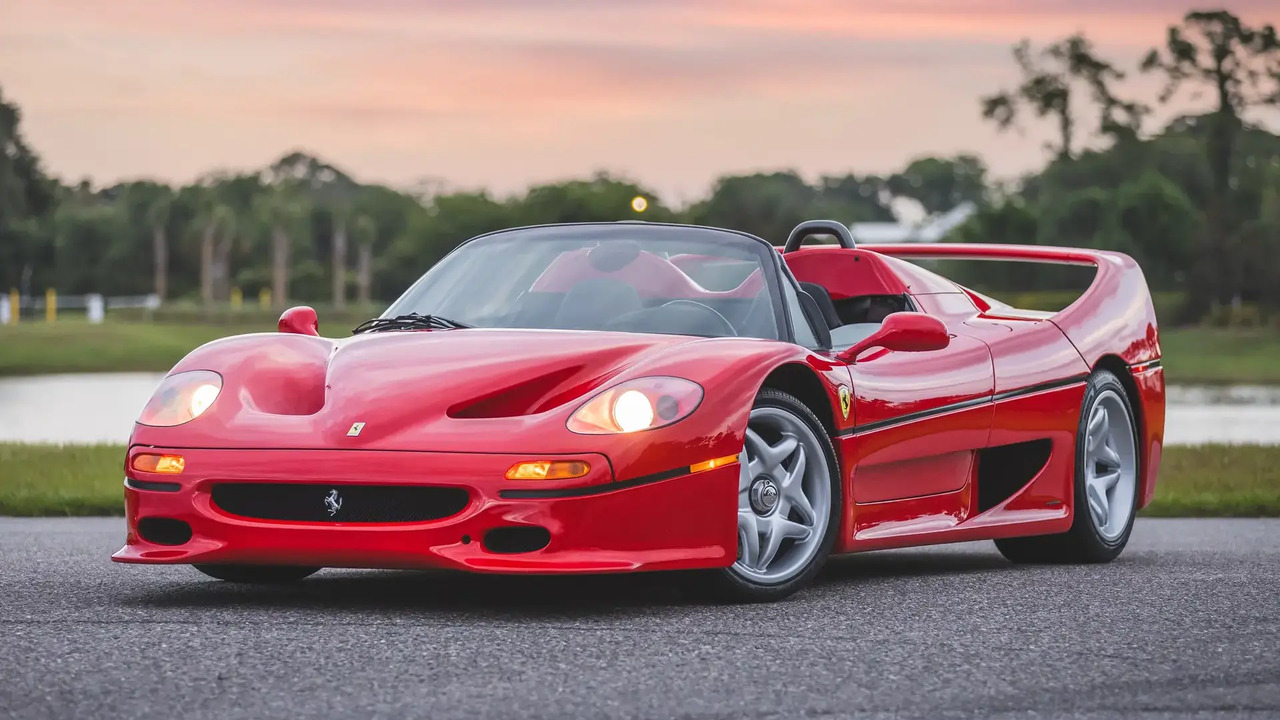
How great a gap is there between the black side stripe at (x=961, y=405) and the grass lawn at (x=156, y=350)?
3457cm

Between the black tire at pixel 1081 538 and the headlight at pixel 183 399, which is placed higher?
the headlight at pixel 183 399

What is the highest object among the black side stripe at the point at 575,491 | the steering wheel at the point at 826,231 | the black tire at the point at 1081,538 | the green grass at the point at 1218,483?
the steering wheel at the point at 826,231

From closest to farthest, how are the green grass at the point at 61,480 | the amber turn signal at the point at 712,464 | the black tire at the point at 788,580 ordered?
the amber turn signal at the point at 712,464
the black tire at the point at 788,580
the green grass at the point at 61,480

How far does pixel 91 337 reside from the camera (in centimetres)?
4878

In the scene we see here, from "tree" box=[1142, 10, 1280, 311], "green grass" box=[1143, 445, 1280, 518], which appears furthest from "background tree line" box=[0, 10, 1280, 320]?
"green grass" box=[1143, 445, 1280, 518]

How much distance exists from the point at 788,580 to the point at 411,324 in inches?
56.6

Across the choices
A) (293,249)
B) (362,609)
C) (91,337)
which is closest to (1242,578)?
(362,609)

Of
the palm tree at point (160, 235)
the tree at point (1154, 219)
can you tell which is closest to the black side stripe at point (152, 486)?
the tree at point (1154, 219)

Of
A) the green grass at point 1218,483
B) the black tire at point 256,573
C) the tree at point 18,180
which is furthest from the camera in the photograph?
the tree at point 18,180

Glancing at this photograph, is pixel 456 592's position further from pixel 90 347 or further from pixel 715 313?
pixel 90 347

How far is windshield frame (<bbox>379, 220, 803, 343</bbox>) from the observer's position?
5684 millimetres

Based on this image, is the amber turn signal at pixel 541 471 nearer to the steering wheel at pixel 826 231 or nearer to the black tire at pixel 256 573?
the black tire at pixel 256 573

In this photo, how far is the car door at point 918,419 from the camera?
5.56m

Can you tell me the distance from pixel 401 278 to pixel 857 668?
102 meters
